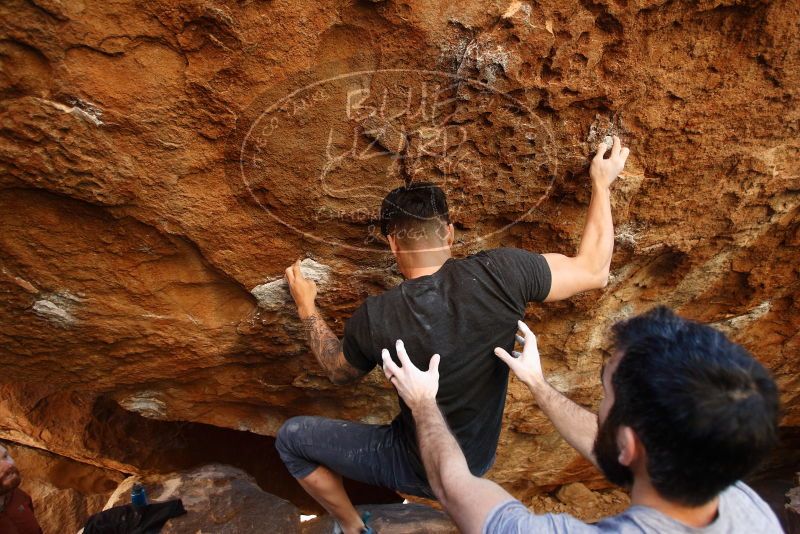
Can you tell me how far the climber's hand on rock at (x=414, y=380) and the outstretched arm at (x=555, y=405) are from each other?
287 millimetres

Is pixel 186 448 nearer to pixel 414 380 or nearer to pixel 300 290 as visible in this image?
pixel 300 290

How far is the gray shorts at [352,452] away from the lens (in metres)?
1.93

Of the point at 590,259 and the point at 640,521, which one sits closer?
the point at 640,521

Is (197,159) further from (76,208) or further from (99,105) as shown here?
(76,208)

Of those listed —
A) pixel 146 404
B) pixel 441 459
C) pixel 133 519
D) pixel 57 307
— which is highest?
pixel 57 307

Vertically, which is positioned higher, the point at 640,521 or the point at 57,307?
the point at 57,307

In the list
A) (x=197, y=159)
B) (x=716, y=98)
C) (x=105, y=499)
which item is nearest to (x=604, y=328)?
(x=716, y=98)

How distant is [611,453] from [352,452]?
44.0 inches

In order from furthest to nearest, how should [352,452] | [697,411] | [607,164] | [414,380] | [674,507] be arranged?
1. [352,452]
2. [607,164]
3. [414,380]
4. [674,507]
5. [697,411]

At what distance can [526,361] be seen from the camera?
5.72 ft

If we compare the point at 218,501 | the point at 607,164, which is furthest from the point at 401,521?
the point at 607,164

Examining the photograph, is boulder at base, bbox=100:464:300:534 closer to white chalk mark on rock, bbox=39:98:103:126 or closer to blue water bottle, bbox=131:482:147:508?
blue water bottle, bbox=131:482:147:508

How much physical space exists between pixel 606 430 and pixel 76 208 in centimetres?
190

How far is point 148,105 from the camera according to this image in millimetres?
1565
